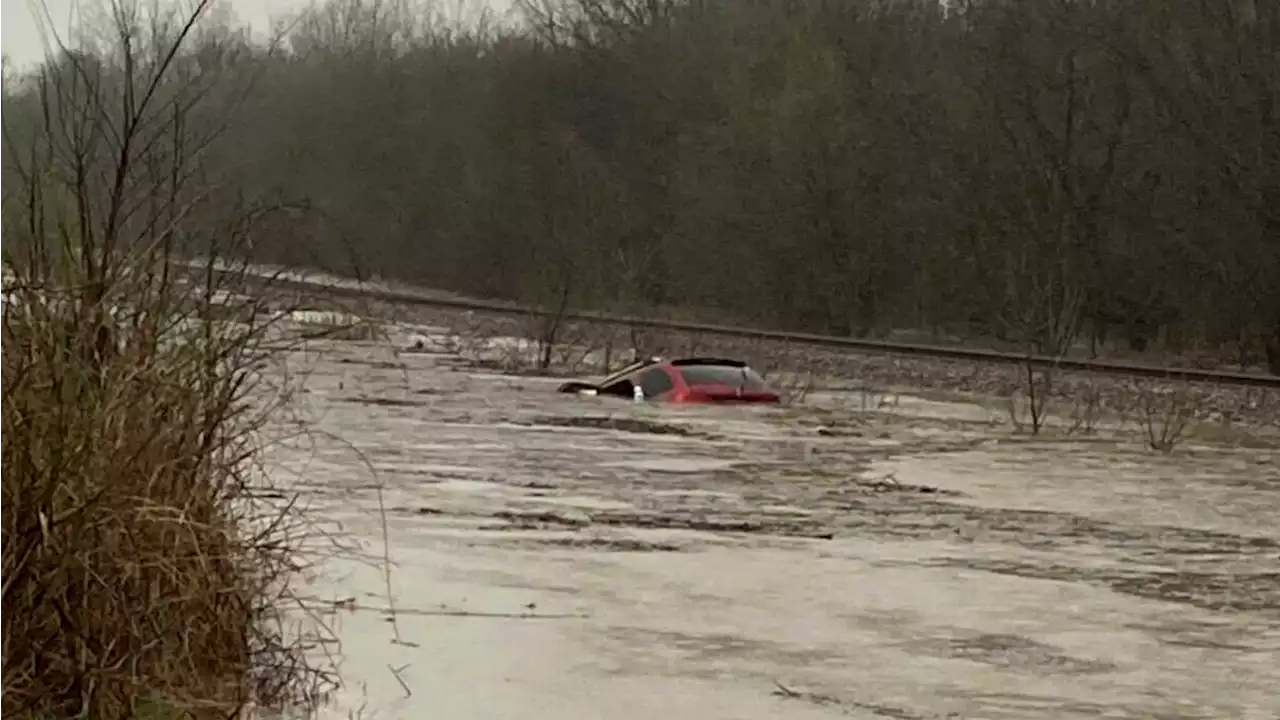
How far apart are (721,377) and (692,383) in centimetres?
72

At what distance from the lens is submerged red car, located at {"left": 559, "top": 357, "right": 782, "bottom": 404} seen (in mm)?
30125

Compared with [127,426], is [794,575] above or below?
below

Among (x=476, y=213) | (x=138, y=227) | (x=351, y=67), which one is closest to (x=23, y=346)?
(x=138, y=227)

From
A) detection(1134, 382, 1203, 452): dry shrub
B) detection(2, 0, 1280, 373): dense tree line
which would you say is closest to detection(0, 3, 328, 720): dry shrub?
detection(1134, 382, 1203, 452): dry shrub

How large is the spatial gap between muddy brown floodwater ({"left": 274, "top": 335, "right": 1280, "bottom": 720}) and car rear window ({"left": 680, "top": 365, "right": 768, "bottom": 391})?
3830mm

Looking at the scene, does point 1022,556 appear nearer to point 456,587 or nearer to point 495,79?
point 456,587

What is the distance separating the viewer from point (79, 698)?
7785 millimetres

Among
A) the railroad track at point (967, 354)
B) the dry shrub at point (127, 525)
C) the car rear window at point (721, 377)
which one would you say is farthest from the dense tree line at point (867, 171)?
the dry shrub at point (127, 525)

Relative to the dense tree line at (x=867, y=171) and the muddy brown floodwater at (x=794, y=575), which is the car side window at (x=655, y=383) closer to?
the muddy brown floodwater at (x=794, y=575)

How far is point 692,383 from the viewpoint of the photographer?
1189 inches

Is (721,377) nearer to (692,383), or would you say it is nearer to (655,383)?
(692,383)

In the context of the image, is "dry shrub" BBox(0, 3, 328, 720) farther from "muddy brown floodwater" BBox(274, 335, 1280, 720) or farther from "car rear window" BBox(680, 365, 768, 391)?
"car rear window" BBox(680, 365, 768, 391)

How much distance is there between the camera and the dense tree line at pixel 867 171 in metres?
44.1

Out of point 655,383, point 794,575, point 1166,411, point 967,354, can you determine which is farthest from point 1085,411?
point 794,575
